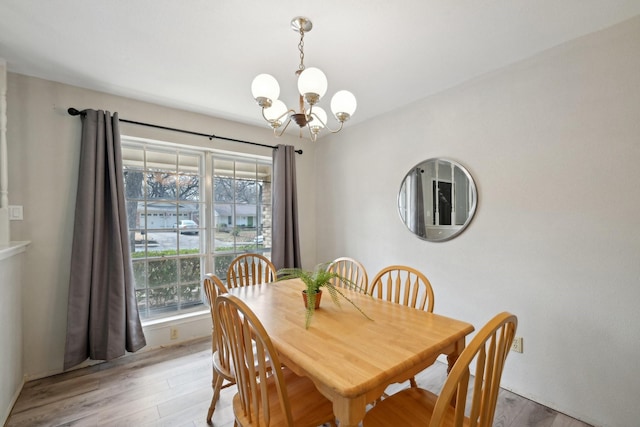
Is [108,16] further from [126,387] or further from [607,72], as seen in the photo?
[607,72]

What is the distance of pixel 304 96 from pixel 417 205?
165 centimetres

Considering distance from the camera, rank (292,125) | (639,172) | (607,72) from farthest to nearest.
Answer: (292,125) → (607,72) → (639,172)

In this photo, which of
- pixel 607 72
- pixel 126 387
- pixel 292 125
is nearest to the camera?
pixel 607 72

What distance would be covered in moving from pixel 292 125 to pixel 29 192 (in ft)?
7.92

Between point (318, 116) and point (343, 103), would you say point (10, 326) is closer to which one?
point (318, 116)

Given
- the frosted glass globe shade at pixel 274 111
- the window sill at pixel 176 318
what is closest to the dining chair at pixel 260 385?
the frosted glass globe shade at pixel 274 111

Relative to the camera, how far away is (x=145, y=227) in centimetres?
278

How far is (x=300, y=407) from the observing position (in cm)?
123

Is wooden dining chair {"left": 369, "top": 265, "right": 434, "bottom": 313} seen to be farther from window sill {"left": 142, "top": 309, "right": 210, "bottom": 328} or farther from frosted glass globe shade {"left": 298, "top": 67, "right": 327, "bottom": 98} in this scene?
window sill {"left": 142, "top": 309, "right": 210, "bottom": 328}

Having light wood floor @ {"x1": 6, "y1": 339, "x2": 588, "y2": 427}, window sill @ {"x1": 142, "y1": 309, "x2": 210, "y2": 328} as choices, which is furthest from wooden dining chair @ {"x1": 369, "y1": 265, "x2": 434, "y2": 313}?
window sill @ {"x1": 142, "y1": 309, "x2": 210, "y2": 328}

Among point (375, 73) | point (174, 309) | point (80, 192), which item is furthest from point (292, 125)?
point (174, 309)

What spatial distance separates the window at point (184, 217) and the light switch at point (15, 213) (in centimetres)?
69

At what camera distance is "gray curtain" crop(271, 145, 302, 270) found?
11.0ft

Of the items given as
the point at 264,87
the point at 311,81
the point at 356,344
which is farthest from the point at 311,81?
the point at 356,344
